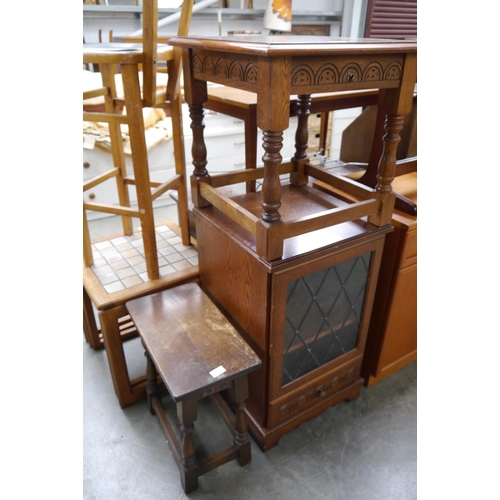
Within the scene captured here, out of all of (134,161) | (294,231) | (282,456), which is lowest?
(282,456)

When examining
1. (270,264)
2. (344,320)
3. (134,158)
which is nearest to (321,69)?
(270,264)

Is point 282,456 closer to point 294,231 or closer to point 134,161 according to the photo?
point 294,231

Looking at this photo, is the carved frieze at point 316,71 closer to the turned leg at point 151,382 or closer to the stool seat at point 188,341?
the stool seat at point 188,341

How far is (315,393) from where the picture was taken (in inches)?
58.7

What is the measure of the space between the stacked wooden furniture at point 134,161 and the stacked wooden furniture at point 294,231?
130 millimetres

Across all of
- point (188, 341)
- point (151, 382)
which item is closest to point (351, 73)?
point (188, 341)

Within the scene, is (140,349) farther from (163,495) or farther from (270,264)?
(270,264)

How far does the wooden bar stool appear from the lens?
3.70 feet

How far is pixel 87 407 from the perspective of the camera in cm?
162

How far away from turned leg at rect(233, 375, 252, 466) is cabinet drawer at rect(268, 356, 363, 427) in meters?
0.10

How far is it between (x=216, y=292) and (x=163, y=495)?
2.31 ft

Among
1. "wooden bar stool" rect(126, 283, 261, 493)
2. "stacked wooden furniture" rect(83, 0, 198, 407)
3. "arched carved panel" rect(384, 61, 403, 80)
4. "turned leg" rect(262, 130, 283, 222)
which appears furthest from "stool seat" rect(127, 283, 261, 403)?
"arched carved panel" rect(384, 61, 403, 80)

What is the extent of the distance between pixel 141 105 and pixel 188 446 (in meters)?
1.12

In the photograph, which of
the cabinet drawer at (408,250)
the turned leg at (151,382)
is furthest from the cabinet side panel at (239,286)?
the cabinet drawer at (408,250)
